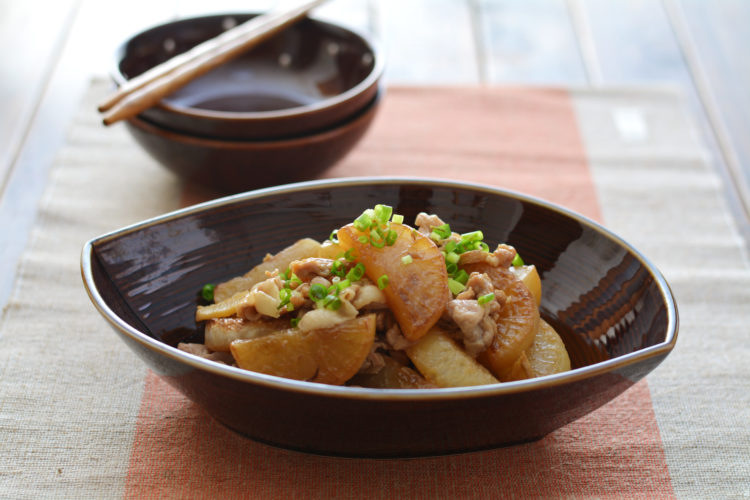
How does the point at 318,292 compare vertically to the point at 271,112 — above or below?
above

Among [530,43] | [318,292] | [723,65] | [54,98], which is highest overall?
[318,292]

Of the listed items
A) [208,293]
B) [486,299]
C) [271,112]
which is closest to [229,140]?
[271,112]

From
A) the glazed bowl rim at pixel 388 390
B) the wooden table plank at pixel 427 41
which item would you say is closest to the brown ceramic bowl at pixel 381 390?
the glazed bowl rim at pixel 388 390

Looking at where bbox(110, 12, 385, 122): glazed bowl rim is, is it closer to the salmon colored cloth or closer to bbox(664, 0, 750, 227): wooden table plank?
the salmon colored cloth

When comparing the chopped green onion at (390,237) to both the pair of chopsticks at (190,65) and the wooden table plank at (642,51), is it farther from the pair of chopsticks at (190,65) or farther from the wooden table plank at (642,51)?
the wooden table plank at (642,51)

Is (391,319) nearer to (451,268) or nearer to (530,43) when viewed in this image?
(451,268)

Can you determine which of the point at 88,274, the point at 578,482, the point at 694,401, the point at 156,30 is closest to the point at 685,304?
the point at 694,401

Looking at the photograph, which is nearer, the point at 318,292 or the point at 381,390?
the point at 381,390

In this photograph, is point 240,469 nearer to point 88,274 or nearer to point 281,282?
point 281,282
